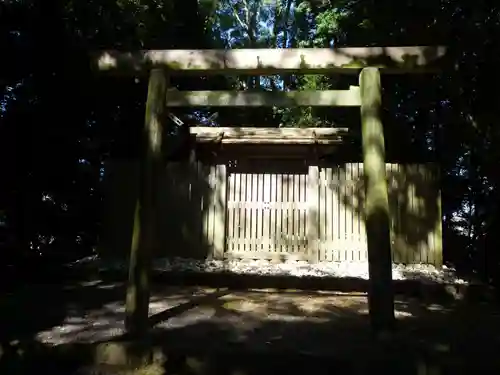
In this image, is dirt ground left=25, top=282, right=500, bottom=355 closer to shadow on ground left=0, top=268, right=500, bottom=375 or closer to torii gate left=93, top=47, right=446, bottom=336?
shadow on ground left=0, top=268, right=500, bottom=375

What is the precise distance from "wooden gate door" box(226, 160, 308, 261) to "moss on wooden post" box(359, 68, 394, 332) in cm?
400

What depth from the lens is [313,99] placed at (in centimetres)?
518

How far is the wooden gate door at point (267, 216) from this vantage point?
29.2ft

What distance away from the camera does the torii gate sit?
4699 mm

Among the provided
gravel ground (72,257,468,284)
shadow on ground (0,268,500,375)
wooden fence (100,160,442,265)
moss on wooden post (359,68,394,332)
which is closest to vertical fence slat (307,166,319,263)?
wooden fence (100,160,442,265)

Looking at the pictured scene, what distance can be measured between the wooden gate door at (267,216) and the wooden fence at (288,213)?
0.02 m

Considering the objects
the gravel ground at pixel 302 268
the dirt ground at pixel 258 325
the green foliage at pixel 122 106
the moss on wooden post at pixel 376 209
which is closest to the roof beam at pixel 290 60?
the moss on wooden post at pixel 376 209

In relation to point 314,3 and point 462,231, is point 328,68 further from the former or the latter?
point 314,3

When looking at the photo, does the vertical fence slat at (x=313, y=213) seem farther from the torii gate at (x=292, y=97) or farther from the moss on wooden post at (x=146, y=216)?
the moss on wooden post at (x=146, y=216)

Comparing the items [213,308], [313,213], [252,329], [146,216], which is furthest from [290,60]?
[313,213]

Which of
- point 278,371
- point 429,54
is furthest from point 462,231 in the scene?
point 278,371

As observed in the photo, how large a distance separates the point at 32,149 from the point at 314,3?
10040mm

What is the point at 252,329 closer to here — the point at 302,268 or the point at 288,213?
the point at 302,268

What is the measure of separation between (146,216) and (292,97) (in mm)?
1974
